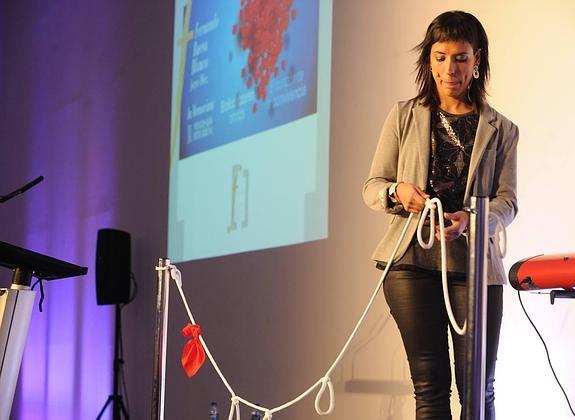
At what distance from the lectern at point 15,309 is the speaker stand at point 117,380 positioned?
8.08ft

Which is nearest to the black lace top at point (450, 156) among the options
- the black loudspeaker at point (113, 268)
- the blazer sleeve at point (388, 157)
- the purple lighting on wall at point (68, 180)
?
the blazer sleeve at point (388, 157)

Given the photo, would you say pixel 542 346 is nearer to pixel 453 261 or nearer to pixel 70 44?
pixel 453 261

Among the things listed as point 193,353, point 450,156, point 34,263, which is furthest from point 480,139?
point 34,263

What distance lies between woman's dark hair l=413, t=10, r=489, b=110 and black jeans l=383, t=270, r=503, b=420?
46 cm

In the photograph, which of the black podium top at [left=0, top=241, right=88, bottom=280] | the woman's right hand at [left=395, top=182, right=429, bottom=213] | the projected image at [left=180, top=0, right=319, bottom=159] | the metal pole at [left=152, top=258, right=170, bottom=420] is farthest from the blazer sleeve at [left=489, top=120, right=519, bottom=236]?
the projected image at [left=180, top=0, right=319, bottom=159]

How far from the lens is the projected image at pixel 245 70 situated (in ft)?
12.8

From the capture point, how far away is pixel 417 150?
2.21 metres

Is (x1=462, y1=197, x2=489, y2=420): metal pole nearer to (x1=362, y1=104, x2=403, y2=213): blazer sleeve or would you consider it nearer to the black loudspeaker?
(x1=362, y1=104, x2=403, y2=213): blazer sleeve

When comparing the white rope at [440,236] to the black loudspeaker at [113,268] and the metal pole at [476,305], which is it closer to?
the metal pole at [476,305]

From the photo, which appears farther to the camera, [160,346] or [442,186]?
[160,346]

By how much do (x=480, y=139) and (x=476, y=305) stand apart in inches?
20.5

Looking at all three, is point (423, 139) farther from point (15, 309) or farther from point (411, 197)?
point (15, 309)

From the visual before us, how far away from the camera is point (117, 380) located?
17.0 ft

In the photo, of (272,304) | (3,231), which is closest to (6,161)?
(3,231)
